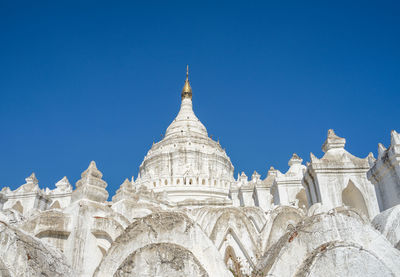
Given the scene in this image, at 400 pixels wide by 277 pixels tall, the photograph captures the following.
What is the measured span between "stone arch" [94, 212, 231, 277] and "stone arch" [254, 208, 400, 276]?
743 mm

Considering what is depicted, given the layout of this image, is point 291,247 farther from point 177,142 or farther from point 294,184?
point 177,142

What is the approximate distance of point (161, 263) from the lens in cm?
451

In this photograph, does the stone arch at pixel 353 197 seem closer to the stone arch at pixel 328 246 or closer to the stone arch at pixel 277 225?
the stone arch at pixel 277 225

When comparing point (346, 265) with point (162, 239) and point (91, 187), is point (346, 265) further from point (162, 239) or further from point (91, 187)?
point (91, 187)

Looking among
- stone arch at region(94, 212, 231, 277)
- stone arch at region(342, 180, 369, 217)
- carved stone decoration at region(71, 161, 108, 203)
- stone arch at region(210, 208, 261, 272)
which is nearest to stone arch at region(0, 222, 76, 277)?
stone arch at region(94, 212, 231, 277)

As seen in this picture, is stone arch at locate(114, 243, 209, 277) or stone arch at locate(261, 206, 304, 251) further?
stone arch at locate(261, 206, 304, 251)

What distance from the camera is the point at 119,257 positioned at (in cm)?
497

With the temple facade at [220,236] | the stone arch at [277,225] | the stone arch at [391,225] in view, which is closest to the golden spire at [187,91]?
the temple facade at [220,236]

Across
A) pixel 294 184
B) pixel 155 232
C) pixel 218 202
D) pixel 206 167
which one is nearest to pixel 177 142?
pixel 206 167

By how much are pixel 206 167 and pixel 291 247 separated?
4109 cm

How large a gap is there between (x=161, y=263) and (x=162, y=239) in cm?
49

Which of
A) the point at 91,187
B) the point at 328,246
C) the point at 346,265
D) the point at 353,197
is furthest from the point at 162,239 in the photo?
the point at 353,197

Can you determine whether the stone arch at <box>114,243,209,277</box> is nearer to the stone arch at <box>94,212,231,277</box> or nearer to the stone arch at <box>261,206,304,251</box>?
the stone arch at <box>94,212,231,277</box>

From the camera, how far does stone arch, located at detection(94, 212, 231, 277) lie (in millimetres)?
4812
